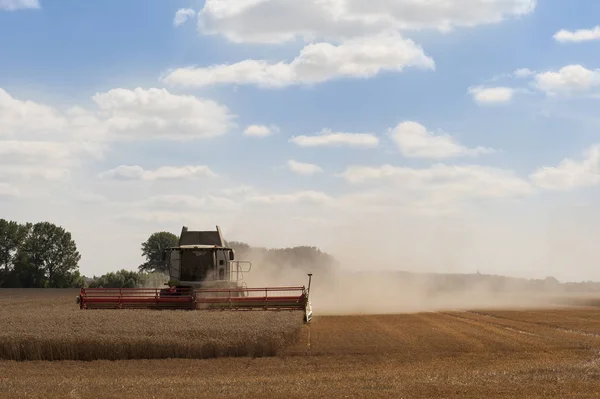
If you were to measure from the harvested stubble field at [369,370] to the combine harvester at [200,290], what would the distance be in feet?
10.4

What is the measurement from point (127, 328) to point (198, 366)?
13.0 feet

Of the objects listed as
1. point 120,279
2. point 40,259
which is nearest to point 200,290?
point 120,279

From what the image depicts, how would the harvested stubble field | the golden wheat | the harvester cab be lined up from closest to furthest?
the harvested stubble field
the golden wheat
the harvester cab

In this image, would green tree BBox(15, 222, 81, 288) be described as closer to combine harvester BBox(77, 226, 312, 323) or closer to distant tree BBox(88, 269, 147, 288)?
distant tree BBox(88, 269, 147, 288)

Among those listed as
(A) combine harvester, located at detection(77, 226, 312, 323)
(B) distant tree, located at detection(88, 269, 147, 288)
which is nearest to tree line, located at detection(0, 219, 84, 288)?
(B) distant tree, located at detection(88, 269, 147, 288)

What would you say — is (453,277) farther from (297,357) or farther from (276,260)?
(297,357)

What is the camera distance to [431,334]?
25828 mm

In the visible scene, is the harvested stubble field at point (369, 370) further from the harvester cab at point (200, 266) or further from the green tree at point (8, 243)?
the green tree at point (8, 243)

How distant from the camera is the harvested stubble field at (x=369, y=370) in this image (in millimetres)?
15078

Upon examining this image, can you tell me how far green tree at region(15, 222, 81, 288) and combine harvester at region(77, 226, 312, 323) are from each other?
2610 inches

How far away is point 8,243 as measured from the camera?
9788 cm

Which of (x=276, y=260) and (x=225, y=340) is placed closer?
(x=225, y=340)

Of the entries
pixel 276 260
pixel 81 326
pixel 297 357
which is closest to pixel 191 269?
pixel 81 326

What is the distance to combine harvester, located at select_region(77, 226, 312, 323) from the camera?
31.1 m
